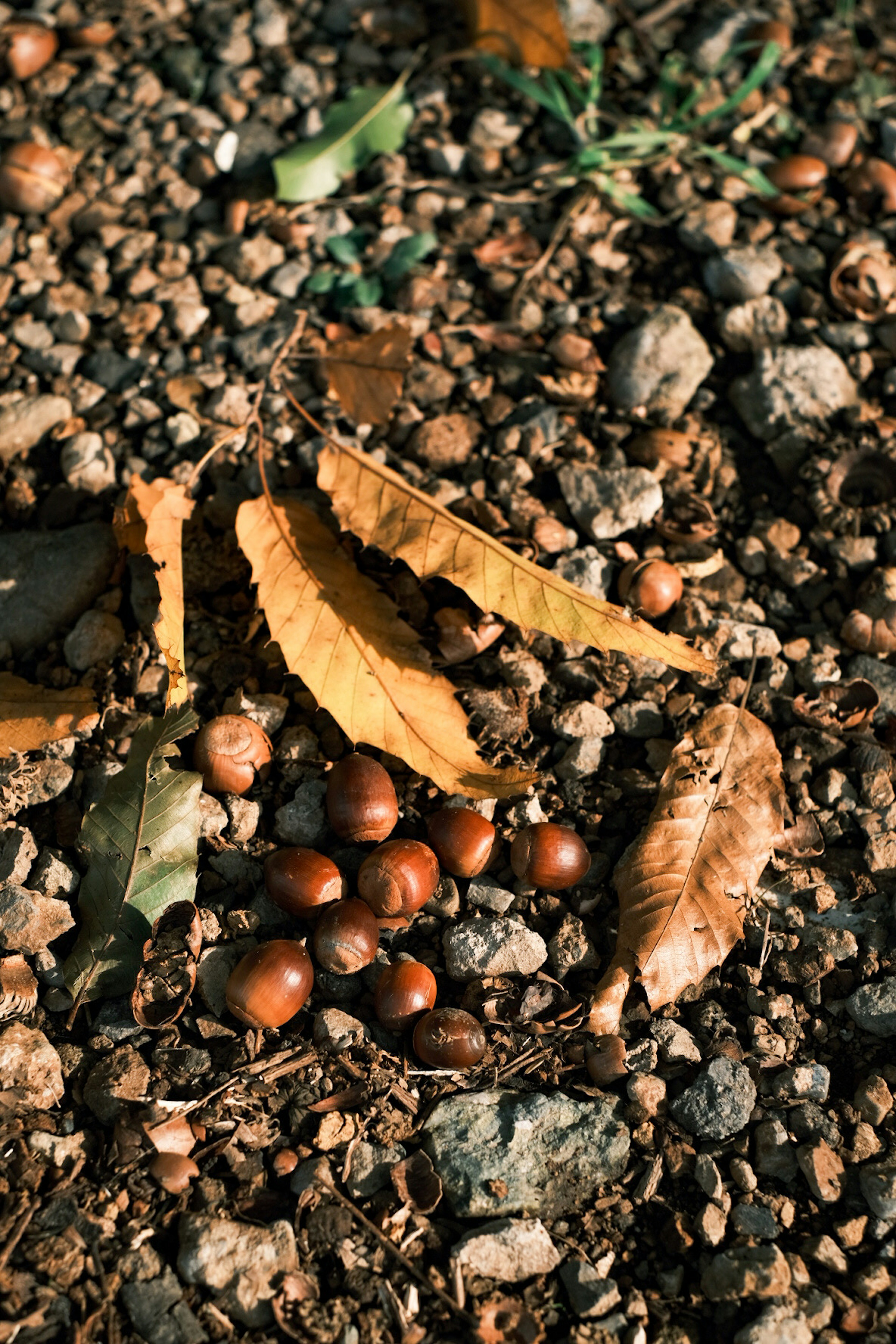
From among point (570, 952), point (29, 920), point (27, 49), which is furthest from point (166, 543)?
point (27, 49)

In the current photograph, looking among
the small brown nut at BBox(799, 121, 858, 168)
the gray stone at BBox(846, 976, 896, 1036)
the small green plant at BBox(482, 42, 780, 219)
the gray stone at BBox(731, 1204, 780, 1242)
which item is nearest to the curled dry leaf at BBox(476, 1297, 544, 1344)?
the gray stone at BBox(731, 1204, 780, 1242)

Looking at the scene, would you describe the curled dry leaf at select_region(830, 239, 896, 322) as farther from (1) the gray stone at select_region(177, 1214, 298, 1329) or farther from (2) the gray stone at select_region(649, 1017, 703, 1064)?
(1) the gray stone at select_region(177, 1214, 298, 1329)

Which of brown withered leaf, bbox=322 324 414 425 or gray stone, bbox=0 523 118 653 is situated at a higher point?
brown withered leaf, bbox=322 324 414 425

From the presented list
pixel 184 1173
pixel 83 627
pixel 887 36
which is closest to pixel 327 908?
pixel 184 1173

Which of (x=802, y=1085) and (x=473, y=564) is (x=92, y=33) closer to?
(x=473, y=564)

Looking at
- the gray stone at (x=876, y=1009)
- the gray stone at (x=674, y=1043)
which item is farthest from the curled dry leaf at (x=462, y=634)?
the gray stone at (x=876, y=1009)

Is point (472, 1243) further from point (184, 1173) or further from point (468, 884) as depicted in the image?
point (468, 884)
